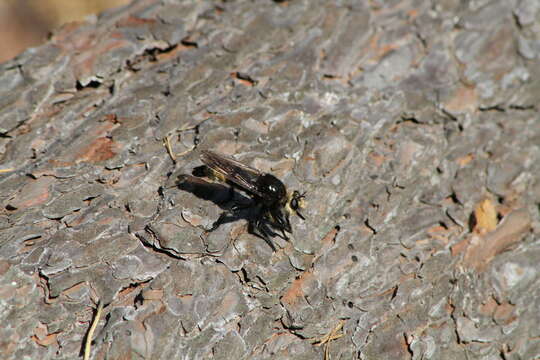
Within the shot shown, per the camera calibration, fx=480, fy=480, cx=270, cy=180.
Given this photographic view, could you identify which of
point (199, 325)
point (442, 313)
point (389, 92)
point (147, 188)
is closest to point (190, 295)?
point (199, 325)

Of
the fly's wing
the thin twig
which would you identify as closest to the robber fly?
the fly's wing

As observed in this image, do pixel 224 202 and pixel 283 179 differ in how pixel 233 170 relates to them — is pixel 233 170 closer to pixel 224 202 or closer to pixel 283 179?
pixel 224 202

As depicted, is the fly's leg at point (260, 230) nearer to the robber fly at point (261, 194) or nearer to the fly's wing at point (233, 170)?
the robber fly at point (261, 194)

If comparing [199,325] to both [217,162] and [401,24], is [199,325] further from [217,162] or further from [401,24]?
[401,24]

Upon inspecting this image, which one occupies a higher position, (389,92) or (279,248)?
(389,92)

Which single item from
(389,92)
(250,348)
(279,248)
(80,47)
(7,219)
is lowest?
(250,348)
